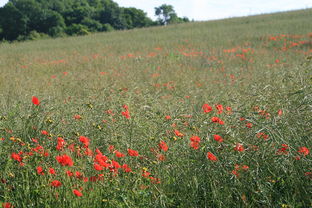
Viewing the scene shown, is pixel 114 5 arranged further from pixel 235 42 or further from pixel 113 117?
pixel 113 117

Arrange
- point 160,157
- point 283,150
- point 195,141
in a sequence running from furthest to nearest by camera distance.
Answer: point 160,157, point 195,141, point 283,150

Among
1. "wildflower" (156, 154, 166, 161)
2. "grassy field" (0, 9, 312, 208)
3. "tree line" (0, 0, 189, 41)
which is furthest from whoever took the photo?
"tree line" (0, 0, 189, 41)

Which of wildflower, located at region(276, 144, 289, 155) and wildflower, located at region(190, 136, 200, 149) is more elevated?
wildflower, located at region(190, 136, 200, 149)

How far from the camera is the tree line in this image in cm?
Answer: 4241

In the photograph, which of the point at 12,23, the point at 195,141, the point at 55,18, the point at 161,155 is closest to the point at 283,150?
the point at 195,141

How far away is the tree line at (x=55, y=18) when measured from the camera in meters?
42.4

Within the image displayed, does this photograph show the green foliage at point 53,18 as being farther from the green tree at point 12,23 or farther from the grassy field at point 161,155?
the grassy field at point 161,155

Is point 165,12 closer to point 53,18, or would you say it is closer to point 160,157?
point 53,18

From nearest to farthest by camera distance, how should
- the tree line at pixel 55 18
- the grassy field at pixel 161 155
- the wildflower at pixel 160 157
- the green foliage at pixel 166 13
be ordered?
1. the grassy field at pixel 161 155
2. the wildflower at pixel 160 157
3. the tree line at pixel 55 18
4. the green foliage at pixel 166 13

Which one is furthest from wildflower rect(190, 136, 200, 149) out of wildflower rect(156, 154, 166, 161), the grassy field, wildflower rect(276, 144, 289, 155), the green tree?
the green tree

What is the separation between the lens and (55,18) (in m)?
42.8

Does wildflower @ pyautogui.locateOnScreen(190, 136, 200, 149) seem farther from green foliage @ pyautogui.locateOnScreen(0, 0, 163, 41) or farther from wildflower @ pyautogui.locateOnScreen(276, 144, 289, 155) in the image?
green foliage @ pyautogui.locateOnScreen(0, 0, 163, 41)

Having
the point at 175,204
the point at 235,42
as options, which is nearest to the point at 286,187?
the point at 175,204

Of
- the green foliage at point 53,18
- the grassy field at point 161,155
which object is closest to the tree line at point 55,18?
the green foliage at point 53,18
